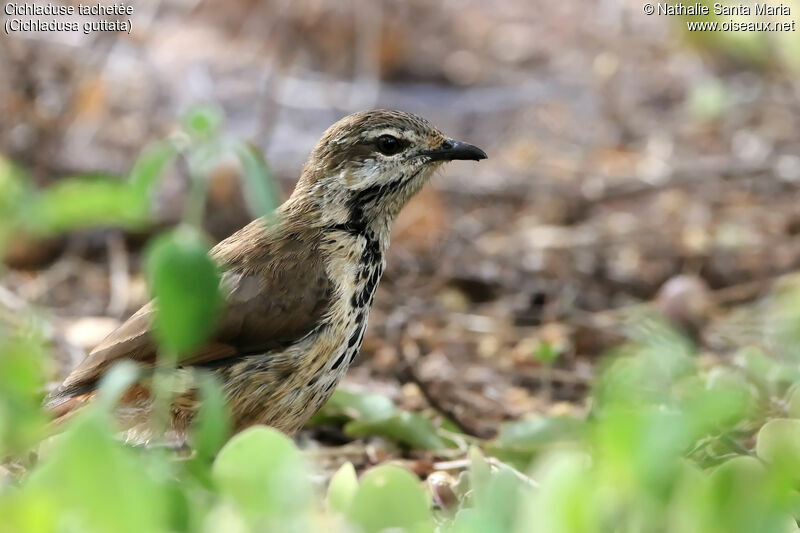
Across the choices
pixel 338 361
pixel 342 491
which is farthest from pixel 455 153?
pixel 342 491

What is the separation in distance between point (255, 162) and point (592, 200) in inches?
207

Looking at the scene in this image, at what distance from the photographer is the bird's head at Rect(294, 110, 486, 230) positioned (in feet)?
14.6

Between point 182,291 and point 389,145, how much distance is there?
8.36 feet

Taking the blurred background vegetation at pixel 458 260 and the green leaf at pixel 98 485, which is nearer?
the green leaf at pixel 98 485

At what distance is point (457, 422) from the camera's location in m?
4.55

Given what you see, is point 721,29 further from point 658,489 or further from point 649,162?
point 658,489

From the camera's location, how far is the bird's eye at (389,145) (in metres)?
4.54

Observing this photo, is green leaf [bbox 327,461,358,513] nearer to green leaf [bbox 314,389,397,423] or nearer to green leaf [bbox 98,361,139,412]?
green leaf [bbox 98,361,139,412]

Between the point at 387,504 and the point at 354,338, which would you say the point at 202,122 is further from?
the point at 354,338

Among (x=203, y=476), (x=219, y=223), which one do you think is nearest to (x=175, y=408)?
(x=203, y=476)

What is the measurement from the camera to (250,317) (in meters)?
3.93

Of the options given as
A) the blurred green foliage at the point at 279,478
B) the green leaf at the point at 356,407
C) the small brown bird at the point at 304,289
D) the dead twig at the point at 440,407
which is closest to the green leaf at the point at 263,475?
the blurred green foliage at the point at 279,478

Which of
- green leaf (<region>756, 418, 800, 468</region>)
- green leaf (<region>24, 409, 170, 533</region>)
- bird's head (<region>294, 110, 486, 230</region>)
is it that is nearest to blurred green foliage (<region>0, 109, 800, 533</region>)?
green leaf (<region>24, 409, 170, 533</region>)

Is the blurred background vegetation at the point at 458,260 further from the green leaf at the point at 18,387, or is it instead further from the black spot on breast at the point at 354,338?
the black spot on breast at the point at 354,338
